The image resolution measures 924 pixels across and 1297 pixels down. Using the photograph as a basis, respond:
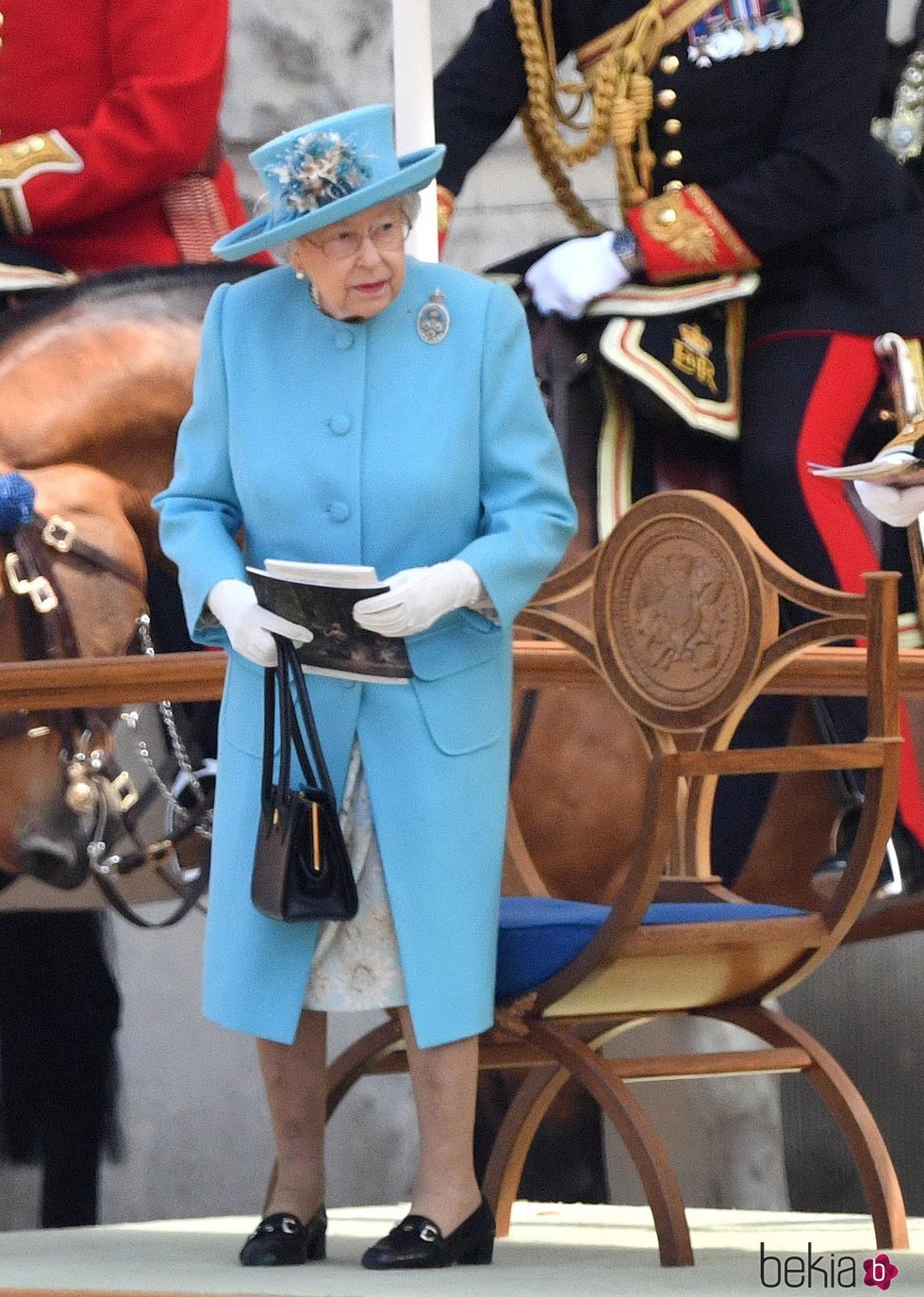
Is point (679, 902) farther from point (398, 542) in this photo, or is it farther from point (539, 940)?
point (398, 542)

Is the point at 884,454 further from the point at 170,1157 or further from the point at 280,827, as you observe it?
the point at 170,1157

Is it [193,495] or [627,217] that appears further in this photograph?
[627,217]

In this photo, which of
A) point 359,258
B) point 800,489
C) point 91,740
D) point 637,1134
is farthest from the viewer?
point 800,489

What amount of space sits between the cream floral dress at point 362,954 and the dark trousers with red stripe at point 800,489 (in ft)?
6.03

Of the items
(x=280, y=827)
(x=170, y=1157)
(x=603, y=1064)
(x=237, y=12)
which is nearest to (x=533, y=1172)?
(x=170, y=1157)

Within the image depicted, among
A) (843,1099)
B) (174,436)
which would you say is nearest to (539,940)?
(843,1099)

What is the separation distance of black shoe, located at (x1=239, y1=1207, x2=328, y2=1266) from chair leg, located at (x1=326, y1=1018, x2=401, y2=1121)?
10.5 inches

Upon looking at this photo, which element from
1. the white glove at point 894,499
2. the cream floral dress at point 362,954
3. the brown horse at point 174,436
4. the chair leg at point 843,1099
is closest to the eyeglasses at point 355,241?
the cream floral dress at point 362,954

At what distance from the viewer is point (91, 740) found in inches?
164

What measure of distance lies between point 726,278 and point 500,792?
6.48 ft

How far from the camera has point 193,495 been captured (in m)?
3.01

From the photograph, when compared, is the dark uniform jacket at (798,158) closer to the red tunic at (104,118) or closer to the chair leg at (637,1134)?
the red tunic at (104,118)

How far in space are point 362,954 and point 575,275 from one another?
6.38 feet

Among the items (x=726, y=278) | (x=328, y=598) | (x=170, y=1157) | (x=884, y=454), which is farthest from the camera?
(x=170, y=1157)
